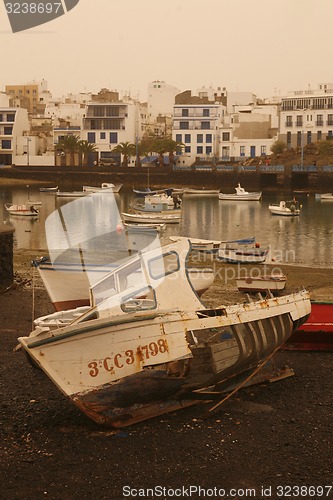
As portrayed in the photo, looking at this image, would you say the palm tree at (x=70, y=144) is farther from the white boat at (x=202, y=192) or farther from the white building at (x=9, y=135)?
the white boat at (x=202, y=192)

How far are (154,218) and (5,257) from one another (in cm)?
A: 2911

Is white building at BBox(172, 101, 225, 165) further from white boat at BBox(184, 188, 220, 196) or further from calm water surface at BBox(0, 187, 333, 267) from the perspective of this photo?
calm water surface at BBox(0, 187, 333, 267)

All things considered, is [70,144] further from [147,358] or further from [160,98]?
[147,358]

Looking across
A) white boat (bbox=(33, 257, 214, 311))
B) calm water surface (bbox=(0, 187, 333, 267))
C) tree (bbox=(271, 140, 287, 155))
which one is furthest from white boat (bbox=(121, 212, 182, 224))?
tree (bbox=(271, 140, 287, 155))

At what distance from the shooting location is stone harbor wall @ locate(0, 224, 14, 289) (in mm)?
17875

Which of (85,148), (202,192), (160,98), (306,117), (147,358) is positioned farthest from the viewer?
(160,98)

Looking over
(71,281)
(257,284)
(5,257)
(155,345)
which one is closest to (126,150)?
(257,284)

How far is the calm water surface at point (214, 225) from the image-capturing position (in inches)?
1387

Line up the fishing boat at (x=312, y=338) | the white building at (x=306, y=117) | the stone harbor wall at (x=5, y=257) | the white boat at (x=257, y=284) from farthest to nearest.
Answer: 1. the white building at (x=306, y=117)
2. the white boat at (x=257, y=284)
3. the stone harbor wall at (x=5, y=257)
4. the fishing boat at (x=312, y=338)

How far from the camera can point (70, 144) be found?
4016 inches

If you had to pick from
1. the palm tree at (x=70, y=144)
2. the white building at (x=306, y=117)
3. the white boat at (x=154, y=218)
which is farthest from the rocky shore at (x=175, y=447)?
the palm tree at (x=70, y=144)

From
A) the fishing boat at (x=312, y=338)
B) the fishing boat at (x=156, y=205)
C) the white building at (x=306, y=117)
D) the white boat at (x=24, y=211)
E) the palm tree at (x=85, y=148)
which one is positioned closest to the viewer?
the fishing boat at (x=312, y=338)

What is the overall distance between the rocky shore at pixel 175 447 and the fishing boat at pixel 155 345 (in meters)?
0.35

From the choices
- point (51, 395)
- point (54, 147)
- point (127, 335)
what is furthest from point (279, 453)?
point (54, 147)
